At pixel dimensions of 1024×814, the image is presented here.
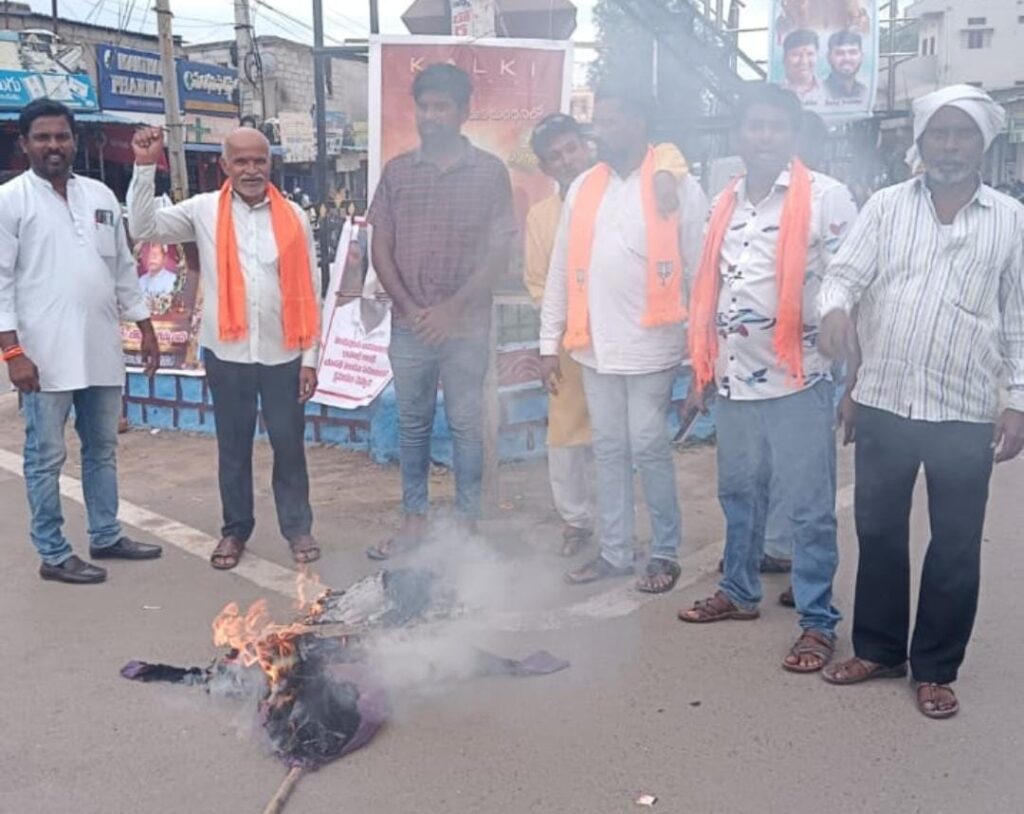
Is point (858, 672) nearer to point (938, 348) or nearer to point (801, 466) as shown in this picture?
point (801, 466)

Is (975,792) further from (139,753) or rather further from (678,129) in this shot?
(678,129)

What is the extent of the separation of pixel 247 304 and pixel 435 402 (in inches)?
37.3

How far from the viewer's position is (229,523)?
16.2ft

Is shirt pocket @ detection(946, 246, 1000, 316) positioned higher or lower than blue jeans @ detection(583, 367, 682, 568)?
higher

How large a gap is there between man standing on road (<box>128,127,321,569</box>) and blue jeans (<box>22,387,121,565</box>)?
0.50 meters

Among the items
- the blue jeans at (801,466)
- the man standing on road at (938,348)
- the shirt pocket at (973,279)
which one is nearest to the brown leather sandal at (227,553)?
the blue jeans at (801,466)

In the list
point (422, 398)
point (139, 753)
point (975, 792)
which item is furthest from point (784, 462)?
point (139, 753)

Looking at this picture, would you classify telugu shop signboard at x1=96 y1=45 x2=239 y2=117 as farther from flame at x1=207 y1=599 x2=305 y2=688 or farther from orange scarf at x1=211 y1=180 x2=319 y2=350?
flame at x1=207 y1=599 x2=305 y2=688

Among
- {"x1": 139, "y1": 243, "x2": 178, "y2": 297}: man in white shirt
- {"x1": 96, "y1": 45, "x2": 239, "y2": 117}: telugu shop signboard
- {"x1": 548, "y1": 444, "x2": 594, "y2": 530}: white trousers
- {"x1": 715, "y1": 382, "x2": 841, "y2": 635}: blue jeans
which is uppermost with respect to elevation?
{"x1": 96, "y1": 45, "x2": 239, "y2": 117}: telugu shop signboard

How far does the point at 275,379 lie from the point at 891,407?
2.72 metres

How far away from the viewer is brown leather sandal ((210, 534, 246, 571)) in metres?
4.79

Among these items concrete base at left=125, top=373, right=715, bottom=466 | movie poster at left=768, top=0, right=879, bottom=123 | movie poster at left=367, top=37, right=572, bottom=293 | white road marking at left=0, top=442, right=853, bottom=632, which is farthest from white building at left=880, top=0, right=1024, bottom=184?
white road marking at left=0, top=442, right=853, bottom=632

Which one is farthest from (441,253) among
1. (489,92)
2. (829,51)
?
(829,51)

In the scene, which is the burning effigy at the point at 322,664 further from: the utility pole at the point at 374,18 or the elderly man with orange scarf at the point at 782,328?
the utility pole at the point at 374,18
